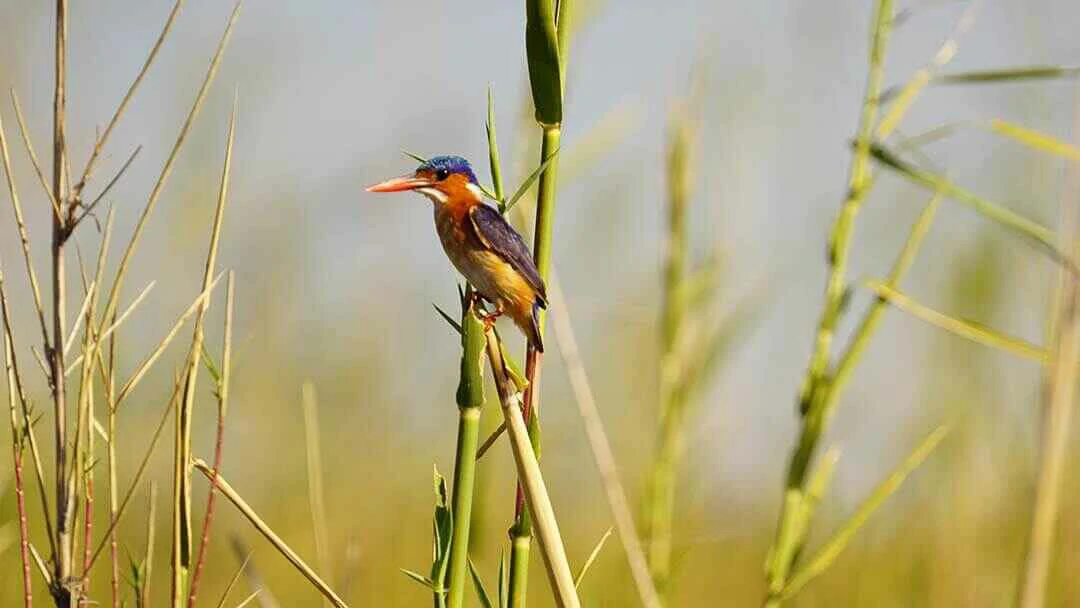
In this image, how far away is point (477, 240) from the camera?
136 cm

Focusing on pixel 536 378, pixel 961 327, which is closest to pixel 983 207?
pixel 961 327

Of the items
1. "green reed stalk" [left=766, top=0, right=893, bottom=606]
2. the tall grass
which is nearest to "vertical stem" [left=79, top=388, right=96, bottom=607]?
the tall grass

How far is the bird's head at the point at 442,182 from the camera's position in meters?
1.28

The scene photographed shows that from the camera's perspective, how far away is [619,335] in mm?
2350

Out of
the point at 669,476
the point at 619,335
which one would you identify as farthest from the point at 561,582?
the point at 619,335

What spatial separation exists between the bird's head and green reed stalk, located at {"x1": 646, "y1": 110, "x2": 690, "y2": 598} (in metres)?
0.38

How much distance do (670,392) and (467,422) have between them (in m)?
0.77

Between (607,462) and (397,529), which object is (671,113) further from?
(397,529)

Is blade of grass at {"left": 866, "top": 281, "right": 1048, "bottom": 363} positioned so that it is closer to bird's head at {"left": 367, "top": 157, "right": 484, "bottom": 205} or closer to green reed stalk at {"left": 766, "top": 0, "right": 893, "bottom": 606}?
green reed stalk at {"left": 766, "top": 0, "right": 893, "bottom": 606}

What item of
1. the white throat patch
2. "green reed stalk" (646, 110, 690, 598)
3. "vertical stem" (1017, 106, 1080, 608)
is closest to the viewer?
"vertical stem" (1017, 106, 1080, 608)

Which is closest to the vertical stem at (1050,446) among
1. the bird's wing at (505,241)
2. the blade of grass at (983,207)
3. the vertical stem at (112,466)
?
the blade of grass at (983,207)

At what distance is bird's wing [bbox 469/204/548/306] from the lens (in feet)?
3.65

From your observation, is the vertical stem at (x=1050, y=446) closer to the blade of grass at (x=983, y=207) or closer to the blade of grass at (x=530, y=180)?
the blade of grass at (x=983, y=207)

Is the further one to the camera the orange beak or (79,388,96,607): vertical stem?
the orange beak
